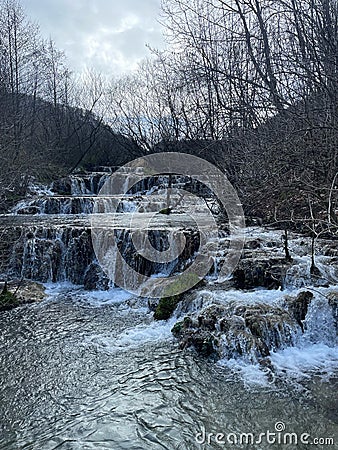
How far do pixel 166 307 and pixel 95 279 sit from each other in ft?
9.57

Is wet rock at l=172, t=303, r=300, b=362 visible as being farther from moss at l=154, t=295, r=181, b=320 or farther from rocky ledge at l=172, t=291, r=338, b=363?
moss at l=154, t=295, r=181, b=320

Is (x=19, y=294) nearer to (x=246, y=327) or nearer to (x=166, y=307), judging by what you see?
(x=166, y=307)

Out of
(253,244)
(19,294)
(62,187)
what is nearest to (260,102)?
(253,244)

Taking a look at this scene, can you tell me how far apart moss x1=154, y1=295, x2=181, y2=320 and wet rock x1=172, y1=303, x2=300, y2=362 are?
0.69m

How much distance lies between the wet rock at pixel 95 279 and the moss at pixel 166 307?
2.39 meters

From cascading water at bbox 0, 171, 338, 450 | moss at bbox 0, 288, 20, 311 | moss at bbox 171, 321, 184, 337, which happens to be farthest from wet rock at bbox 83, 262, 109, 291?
moss at bbox 171, 321, 184, 337

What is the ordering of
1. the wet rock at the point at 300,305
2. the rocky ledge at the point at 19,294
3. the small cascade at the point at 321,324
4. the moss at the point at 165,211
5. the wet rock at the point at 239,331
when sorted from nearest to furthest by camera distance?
the wet rock at the point at 239,331 < the small cascade at the point at 321,324 < the wet rock at the point at 300,305 < the rocky ledge at the point at 19,294 < the moss at the point at 165,211

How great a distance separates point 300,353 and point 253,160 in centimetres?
359

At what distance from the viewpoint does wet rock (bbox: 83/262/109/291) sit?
899cm

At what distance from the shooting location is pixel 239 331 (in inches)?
213

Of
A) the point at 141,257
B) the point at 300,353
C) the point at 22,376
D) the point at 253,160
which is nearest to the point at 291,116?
the point at 253,160

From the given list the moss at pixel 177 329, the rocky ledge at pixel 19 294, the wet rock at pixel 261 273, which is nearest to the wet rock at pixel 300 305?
the wet rock at pixel 261 273

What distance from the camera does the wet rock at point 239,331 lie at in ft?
17.3

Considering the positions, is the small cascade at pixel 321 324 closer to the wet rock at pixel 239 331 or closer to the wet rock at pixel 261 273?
the wet rock at pixel 239 331
